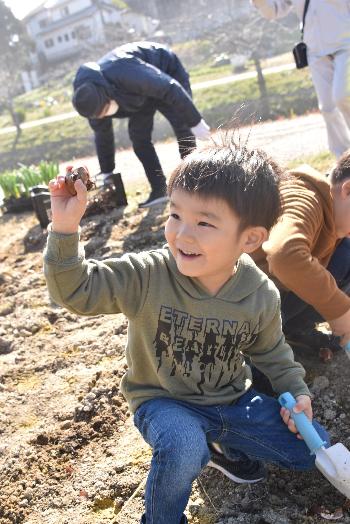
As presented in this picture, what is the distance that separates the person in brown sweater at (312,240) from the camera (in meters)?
1.88

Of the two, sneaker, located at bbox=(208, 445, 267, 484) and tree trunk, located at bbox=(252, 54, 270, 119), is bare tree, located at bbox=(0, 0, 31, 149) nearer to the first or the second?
tree trunk, located at bbox=(252, 54, 270, 119)

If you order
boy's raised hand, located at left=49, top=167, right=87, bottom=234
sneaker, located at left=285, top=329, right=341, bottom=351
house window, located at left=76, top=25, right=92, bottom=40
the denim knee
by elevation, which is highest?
boy's raised hand, located at left=49, top=167, right=87, bottom=234

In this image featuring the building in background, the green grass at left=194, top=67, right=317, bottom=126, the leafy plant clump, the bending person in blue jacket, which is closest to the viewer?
the bending person in blue jacket

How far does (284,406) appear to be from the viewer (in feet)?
5.32

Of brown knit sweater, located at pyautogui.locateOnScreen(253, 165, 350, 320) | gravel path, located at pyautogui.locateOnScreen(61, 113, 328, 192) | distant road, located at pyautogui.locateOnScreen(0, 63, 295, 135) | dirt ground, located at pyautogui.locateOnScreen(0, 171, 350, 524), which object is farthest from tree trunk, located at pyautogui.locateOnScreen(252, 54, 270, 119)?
brown knit sweater, located at pyautogui.locateOnScreen(253, 165, 350, 320)

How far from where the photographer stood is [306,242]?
6.20 ft

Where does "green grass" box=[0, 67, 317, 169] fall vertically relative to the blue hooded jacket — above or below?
below

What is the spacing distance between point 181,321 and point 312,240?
0.64 meters

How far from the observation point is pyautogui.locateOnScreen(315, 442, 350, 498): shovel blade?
1.55 metres

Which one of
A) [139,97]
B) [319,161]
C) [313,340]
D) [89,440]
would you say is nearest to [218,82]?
[319,161]

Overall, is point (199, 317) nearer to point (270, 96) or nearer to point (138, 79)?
point (138, 79)

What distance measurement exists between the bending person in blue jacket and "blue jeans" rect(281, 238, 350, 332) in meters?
1.75

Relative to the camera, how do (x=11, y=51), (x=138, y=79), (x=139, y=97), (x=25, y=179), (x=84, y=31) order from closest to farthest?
(x=138, y=79)
(x=139, y=97)
(x=25, y=179)
(x=11, y=51)
(x=84, y=31)

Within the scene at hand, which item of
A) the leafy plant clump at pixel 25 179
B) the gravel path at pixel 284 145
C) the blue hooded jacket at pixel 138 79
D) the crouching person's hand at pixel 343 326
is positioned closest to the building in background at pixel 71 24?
the gravel path at pixel 284 145
